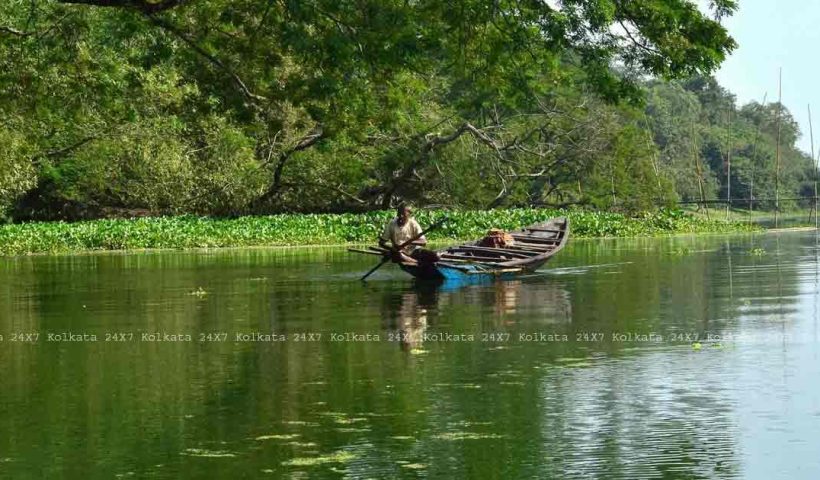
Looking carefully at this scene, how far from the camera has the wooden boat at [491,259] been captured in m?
22.7

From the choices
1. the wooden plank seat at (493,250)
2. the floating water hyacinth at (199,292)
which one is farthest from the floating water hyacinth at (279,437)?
the wooden plank seat at (493,250)

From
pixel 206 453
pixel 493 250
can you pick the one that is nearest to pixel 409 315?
pixel 493 250

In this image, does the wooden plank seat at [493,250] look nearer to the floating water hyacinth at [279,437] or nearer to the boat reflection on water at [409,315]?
the boat reflection on water at [409,315]

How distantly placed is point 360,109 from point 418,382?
37.0 feet

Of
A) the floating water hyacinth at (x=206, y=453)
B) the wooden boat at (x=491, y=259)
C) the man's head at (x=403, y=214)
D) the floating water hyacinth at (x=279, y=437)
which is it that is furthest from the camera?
the man's head at (x=403, y=214)

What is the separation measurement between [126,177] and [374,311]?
34.2m

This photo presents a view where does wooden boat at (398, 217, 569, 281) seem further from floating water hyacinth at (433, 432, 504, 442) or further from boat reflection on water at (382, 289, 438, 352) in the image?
floating water hyacinth at (433, 432, 504, 442)

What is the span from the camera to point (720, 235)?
45.8m

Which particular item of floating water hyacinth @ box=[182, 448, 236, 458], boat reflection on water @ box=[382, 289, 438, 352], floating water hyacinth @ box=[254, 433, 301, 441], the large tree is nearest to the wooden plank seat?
the large tree

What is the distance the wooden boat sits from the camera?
22672 millimetres

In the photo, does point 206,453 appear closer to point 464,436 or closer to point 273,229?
point 464,436

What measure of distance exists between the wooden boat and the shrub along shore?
15.9 m

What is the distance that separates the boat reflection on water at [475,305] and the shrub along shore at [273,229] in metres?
20.7

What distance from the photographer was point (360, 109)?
72.7 feet
